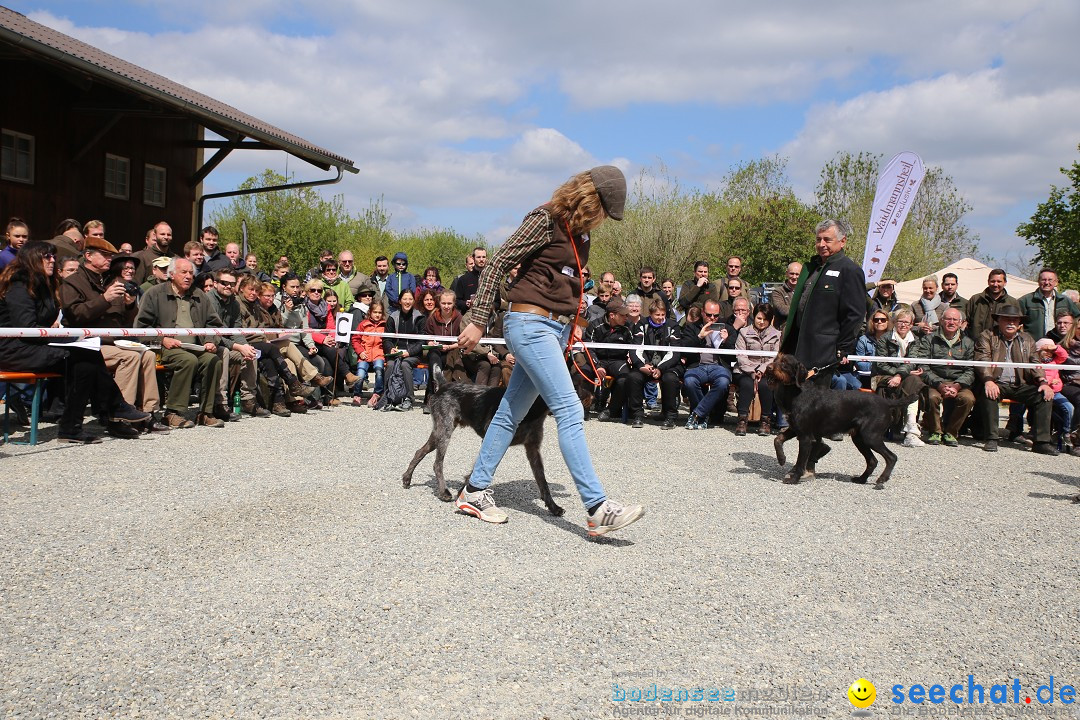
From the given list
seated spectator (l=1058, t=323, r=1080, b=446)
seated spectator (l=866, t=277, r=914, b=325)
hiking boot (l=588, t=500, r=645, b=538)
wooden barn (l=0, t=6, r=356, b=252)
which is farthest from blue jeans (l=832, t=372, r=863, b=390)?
wooden barn (l=0, t=6, r=356, b=252)

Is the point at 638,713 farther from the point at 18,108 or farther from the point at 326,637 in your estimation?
the point at 18,108

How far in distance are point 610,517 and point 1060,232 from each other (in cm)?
2542

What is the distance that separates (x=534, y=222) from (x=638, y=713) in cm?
280

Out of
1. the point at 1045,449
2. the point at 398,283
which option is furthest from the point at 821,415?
the point at 398,283

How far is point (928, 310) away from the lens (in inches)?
473

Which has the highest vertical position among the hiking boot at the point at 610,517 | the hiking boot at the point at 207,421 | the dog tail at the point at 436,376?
the dog tail at the point at 436,376

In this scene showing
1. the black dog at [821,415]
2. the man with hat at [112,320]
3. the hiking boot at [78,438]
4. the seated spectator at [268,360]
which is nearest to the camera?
the black dog at [821,415]

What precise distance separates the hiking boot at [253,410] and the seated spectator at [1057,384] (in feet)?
32.7

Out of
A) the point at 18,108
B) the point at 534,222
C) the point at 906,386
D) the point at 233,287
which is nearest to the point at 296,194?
the point at 18,108

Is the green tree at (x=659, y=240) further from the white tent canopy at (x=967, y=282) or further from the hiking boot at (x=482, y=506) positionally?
the hiking boot at (x=482, y=506)

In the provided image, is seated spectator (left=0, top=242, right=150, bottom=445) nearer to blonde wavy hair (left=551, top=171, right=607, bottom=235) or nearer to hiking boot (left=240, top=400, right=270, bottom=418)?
hiking boot (left=240, top=400, right=270, bottom=418)

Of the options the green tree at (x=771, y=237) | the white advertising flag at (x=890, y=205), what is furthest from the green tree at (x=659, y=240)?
the white advertising flag at (x=890, y=205)

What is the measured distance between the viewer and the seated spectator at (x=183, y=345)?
347 inches

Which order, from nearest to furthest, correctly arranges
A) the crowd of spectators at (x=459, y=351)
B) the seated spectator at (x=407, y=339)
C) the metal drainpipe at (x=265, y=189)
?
the crowd of spectators at (x=459, y=351) → the seated spectator at (x=407, y=339) → the metal drainpipe at (x=265, y=189)
